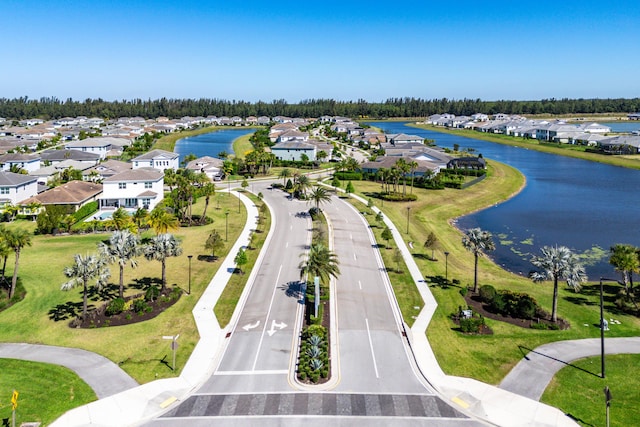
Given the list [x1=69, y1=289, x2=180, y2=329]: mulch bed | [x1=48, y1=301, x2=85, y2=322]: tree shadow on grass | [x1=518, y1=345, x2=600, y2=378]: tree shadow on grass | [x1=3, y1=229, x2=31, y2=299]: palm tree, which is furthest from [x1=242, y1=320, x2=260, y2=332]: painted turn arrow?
[x1=3, y1=229, x2=31, y2=299]: palm tree

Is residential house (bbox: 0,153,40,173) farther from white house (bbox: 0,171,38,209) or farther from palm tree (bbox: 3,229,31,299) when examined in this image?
palm tree (bbox: 3,229,31,299)

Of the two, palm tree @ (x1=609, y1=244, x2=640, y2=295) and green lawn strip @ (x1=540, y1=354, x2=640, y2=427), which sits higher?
palm tree @ (x1=609, y1=244, x2=640, y2=295)

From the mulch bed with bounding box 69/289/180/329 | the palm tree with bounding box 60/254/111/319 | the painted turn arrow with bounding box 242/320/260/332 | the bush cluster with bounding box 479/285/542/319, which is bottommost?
the painted turn arrow with bounding box 242/320/260/332

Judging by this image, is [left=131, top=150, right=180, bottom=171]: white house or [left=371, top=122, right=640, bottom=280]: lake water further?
[left=131, top=150, right=180, bottom=171]: white house

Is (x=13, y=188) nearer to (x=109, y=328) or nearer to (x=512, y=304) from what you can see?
(x=109, y=328)

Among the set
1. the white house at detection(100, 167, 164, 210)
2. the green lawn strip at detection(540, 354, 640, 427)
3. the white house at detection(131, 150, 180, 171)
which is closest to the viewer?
the green lawn strip at detection(540, 354, 640, 427)

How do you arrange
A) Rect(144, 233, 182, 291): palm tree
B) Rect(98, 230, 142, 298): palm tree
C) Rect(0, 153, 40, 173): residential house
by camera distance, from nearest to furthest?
1. Rect(98, 230, 142, 298): palm tree
2. Rect(144, 233, 182, 291): palm tree
3. Rect(0, 153, 40, 173): residential house

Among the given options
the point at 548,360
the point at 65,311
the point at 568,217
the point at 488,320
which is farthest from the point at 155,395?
the point at 568,217

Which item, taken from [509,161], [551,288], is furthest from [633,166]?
[551,288]
